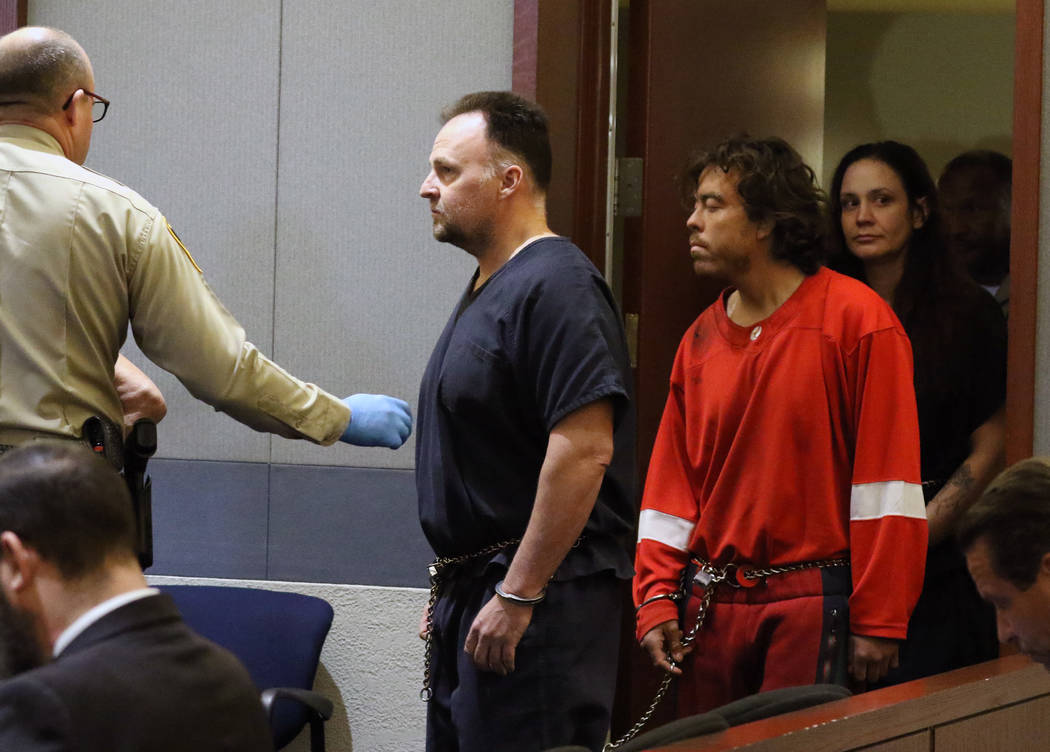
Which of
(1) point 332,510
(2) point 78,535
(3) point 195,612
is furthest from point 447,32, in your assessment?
(2) point 78,535

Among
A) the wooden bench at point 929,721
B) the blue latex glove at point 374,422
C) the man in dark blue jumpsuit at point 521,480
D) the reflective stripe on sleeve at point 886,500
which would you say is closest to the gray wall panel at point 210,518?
the blue latex glove at point 374,422

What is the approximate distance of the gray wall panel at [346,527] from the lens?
3.37 metres

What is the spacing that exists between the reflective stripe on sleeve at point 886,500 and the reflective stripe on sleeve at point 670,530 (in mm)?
357

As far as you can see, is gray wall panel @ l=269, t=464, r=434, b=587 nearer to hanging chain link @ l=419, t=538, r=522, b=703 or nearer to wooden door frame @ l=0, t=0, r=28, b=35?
hanging chain link @ l=419, t=538, r=522, b=703

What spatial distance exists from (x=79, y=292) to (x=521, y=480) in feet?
2.68

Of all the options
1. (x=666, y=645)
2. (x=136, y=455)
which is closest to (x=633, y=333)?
(x=666, y=645)

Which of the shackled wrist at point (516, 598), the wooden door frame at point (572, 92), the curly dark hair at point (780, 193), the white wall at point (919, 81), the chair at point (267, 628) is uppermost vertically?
the white wall at point (919, 81)

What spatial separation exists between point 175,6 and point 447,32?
2.35 ft

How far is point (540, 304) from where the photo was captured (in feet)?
7.57

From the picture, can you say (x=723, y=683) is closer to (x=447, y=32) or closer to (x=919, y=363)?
(x=919, y=363)

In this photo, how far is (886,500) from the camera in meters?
2.51

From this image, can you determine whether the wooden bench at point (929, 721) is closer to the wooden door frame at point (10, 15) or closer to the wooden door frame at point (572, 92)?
the wooden door frame at point (572, 92)

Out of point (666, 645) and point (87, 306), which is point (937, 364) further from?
point (87, 306)

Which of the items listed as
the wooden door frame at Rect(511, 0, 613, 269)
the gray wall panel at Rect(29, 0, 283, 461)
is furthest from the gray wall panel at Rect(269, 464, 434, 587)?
the wooden door frame at Rect(511, 0, 613, 269)
